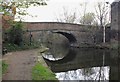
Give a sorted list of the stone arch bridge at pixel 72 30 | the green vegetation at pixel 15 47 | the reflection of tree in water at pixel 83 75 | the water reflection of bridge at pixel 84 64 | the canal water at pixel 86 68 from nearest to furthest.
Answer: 1. the reflection of tree in water at pixel 83 75
2. the canal water at pixel 86 68
3. the water reflection of bridge at pixel 84 64
4. the green vegetation at pixel 15 47
5. the stone arch bridge at pixel 72 30

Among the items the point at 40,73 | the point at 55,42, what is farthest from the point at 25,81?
the point at 55,42

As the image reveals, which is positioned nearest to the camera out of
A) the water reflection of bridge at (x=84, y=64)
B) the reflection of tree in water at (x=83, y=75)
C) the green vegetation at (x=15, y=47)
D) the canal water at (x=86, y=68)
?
the reflection of tree in water at (x=83, y=75)

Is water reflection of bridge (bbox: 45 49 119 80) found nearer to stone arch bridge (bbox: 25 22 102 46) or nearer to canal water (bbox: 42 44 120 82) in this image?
canal water (bbox: 42 44 120 82)

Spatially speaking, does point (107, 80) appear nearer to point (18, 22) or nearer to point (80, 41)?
point (18, 22)

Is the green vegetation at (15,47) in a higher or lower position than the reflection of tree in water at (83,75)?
lower

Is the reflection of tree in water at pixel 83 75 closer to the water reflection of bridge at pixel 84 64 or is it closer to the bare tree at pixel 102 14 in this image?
the water reflection of bridge at pixel 84 64

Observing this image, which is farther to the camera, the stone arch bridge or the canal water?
the stone arch bridge

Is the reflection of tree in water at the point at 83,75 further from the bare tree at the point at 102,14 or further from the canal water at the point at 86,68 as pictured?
the bare tree at the point at 102,14

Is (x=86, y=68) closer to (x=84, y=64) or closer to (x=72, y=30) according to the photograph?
(x=84, y=64)

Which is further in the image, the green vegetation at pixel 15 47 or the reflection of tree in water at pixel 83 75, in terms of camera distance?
the green vegetation at pixel 15 47

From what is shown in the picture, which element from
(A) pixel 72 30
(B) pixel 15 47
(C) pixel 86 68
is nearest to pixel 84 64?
(C) pixel 86 68

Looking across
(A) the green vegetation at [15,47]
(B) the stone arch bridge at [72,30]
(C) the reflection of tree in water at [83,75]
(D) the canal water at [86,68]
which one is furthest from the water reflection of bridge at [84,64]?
(B) the stone arch bridge at [72,30]


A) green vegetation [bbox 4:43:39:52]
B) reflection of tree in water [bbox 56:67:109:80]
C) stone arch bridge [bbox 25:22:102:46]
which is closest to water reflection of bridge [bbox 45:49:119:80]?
reflection of tree in water [bbox 56:67:109:80]

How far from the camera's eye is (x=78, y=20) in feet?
182
